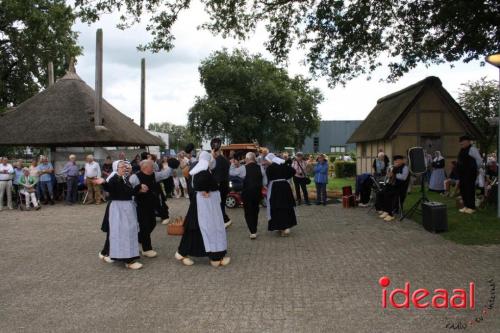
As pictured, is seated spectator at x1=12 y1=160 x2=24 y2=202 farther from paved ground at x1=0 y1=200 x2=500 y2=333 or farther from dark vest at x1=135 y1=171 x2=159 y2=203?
dark vest at x1=135 y1=171 x2=159 y2=203

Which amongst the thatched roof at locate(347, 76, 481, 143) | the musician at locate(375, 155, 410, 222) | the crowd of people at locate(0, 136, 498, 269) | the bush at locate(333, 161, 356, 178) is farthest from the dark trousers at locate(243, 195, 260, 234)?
the bush at locate(333, 161, 356, 178)

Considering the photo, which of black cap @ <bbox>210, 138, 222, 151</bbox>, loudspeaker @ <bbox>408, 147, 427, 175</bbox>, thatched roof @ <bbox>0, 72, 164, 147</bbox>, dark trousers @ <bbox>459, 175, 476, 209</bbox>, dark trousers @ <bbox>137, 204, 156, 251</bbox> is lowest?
dark trousers @ <bbox>137, 204, 156, 251</bbox>

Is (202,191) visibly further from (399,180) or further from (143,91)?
(143,91)

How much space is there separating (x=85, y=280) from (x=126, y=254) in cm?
77

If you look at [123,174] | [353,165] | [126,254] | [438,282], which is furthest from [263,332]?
[353,165]

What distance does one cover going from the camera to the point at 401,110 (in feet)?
77.5

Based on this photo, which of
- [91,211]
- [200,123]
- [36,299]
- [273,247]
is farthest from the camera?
[200,123]

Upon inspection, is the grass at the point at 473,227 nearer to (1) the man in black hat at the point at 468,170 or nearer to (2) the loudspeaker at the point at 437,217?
(2) the loudspeaker at the point at 437,217

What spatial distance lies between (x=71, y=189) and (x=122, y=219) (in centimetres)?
1119

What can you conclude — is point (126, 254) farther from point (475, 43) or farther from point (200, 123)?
point (200, 123)

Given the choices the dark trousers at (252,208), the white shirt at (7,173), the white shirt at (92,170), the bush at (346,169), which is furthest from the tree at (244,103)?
the dark trousers at (252,208)

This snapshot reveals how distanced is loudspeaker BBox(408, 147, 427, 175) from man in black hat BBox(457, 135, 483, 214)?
1457 millimetres

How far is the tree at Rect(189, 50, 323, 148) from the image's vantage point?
47.1 metres

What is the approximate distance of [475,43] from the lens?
13648 mm
